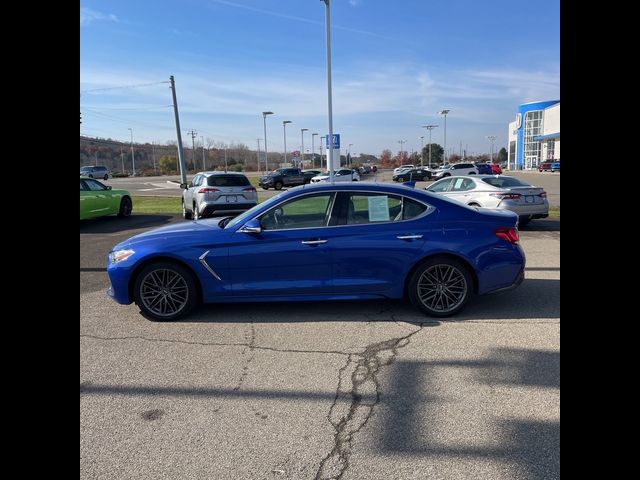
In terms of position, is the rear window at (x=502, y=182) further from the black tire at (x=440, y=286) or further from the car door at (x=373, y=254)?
the car door at (x=373, y=254)

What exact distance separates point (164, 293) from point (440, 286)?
3.06m

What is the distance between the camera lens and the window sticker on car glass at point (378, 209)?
207 inches

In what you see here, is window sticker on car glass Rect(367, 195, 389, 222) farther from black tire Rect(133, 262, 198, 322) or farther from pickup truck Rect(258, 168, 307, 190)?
pickup truck Rect(258, 168, 307, 190)

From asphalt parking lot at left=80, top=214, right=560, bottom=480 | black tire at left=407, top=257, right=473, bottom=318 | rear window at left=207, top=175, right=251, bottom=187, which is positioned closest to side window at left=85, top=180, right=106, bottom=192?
rear window at left=207, top=175, right=251, bottom=187

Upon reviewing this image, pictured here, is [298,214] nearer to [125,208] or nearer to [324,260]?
[324,260]

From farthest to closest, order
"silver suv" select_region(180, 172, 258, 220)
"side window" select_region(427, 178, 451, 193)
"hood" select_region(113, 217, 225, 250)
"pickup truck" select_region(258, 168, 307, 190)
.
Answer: "pickup truck" select_region(258, 168, 307, 190), "silver suv" select_region(180, 172, 258, 220), "side window" select_region(427, 178, 451, 193), "hood" select_region(113, 217, 225, 250)

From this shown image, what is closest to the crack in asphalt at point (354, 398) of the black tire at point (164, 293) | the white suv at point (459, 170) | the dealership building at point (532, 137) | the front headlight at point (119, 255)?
the black tire at point (164, 293)

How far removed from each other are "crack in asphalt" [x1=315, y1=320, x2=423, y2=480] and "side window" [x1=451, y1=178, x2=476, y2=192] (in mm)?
8987

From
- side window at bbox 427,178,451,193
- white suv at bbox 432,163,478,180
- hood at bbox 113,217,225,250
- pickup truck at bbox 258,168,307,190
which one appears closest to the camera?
hood at bbox 113,217,225,250

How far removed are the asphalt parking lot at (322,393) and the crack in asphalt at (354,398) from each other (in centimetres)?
1

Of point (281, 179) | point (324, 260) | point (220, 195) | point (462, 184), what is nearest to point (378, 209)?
point (324, 260)

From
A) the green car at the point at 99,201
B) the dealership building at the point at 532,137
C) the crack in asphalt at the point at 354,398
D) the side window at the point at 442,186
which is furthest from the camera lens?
the dealership building at the point at 532,137

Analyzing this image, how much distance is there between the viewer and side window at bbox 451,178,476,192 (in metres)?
12.7
